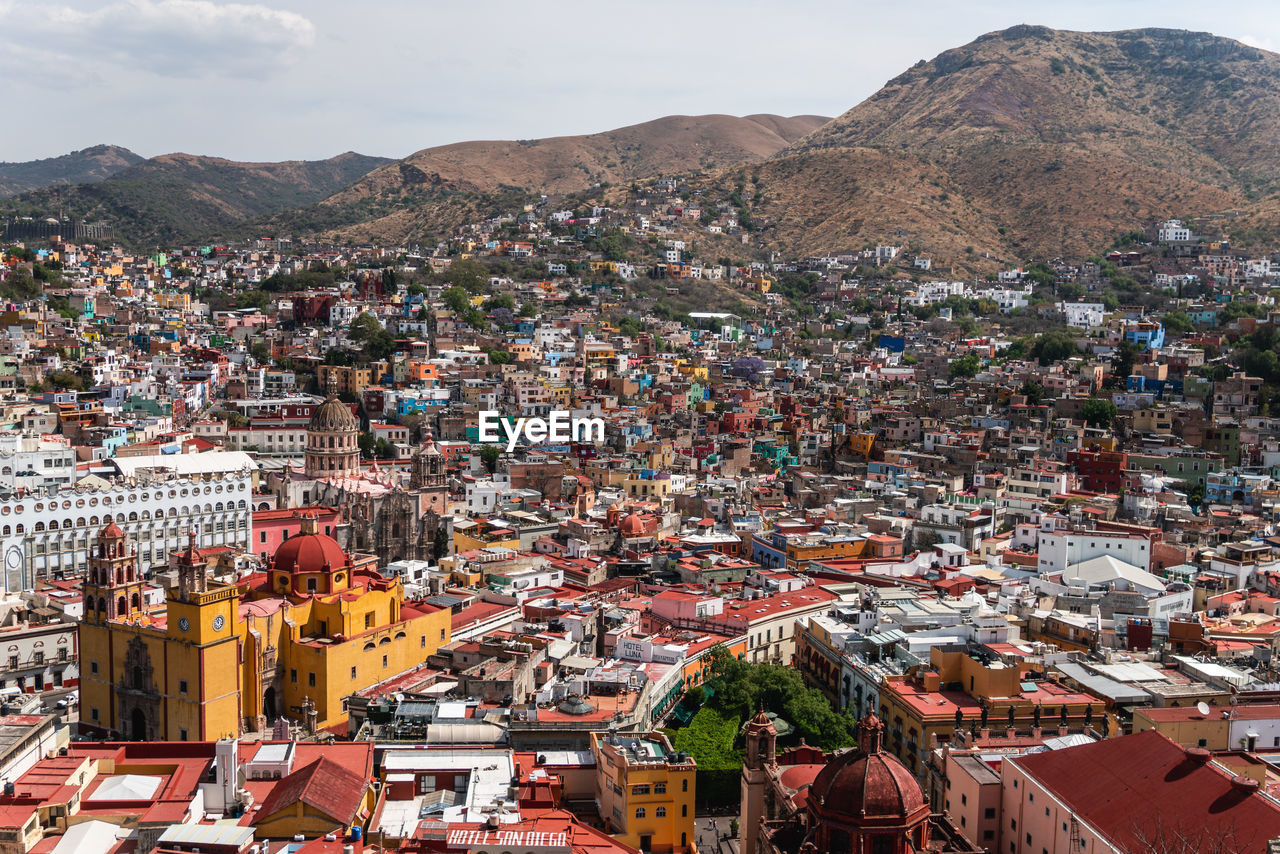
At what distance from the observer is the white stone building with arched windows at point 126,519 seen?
42594mm

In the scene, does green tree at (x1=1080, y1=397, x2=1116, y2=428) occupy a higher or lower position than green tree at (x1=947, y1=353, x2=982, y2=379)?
lower

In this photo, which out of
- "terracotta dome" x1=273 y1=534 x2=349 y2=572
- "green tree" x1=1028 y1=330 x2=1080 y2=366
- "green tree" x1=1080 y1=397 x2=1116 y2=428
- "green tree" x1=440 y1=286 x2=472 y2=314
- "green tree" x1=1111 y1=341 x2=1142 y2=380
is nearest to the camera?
"terracotta dome" x1=273 y1=534 x2=349 y2=572

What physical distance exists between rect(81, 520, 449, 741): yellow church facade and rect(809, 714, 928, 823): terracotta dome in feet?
50.8

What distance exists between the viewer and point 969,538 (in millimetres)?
46719

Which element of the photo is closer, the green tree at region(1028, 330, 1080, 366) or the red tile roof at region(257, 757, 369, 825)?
the red tile roof at region(257, 757, 369, 825)

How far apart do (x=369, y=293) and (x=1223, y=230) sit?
72.4m

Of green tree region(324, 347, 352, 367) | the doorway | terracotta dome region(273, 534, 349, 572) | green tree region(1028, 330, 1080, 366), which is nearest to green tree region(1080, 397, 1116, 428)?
green tree region(1028, 330, 1080, 366)

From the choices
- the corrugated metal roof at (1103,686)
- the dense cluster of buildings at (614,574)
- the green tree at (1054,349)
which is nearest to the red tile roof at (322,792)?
the dense cluster of buildings at (614,574)

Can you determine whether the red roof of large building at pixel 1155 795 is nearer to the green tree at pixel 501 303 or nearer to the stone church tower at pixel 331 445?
the stone church tower at pixel 331 445

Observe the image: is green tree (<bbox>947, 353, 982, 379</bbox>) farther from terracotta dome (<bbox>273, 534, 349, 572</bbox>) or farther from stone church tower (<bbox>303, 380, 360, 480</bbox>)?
terracotta dome (<bbox>273, 534, 349, 572</bbox>)

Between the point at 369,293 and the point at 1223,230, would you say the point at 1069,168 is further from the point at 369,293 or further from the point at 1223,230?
the point at 369,293

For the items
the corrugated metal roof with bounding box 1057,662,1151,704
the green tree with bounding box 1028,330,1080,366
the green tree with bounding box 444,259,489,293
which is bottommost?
the corrugated metal roof with bounding box 1057,662,1151,704

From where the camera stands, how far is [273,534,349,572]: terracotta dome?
33.5 metres

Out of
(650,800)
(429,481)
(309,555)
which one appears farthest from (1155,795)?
(429,481)
